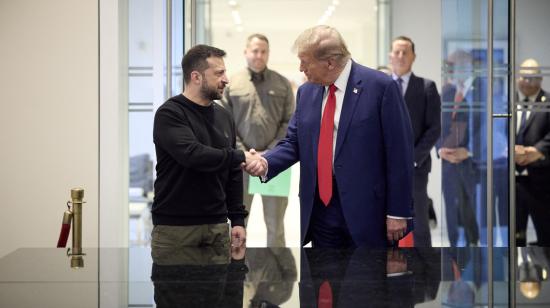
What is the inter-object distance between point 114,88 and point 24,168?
908 millimetres

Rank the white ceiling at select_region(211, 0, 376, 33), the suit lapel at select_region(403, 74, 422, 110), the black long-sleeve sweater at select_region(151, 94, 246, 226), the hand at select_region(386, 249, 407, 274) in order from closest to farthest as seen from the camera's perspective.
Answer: the hand at select_region(386, 249, 407, 274)
the black long-sleeve sweater at select_region(151, 94, 246, 226)
the suit lapel at select_region(403, 74, 422, 110)
the white ceiling at select_region(211, 0, 376, 33)

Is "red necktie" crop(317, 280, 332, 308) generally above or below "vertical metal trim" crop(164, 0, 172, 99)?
below

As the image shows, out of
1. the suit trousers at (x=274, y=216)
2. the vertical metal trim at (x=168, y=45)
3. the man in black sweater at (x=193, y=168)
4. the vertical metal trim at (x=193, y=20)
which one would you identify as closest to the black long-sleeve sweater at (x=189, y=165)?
the man in black sweater at (x=193, y=168)

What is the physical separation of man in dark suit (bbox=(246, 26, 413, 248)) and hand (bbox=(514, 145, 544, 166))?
210cm

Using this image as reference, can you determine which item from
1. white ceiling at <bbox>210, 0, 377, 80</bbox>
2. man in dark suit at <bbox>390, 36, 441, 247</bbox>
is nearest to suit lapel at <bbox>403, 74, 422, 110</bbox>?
man in dark suit at <bbox>390, 36, 441, 247</bbox>

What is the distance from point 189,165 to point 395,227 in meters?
0.97

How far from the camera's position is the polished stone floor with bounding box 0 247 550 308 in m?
2.58

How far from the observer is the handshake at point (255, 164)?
421cm

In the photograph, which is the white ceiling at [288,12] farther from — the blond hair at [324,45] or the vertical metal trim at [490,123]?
the blond hair at [324,45]

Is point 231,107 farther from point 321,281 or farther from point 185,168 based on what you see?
point 321,281

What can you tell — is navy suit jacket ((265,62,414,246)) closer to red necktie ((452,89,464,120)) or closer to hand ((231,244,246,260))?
hand ((231,244,246,260))

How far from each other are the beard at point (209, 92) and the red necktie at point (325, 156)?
503 mm

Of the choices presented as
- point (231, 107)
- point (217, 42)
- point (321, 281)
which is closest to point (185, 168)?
point (321, 281)

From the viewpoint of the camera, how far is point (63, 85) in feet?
19.9
